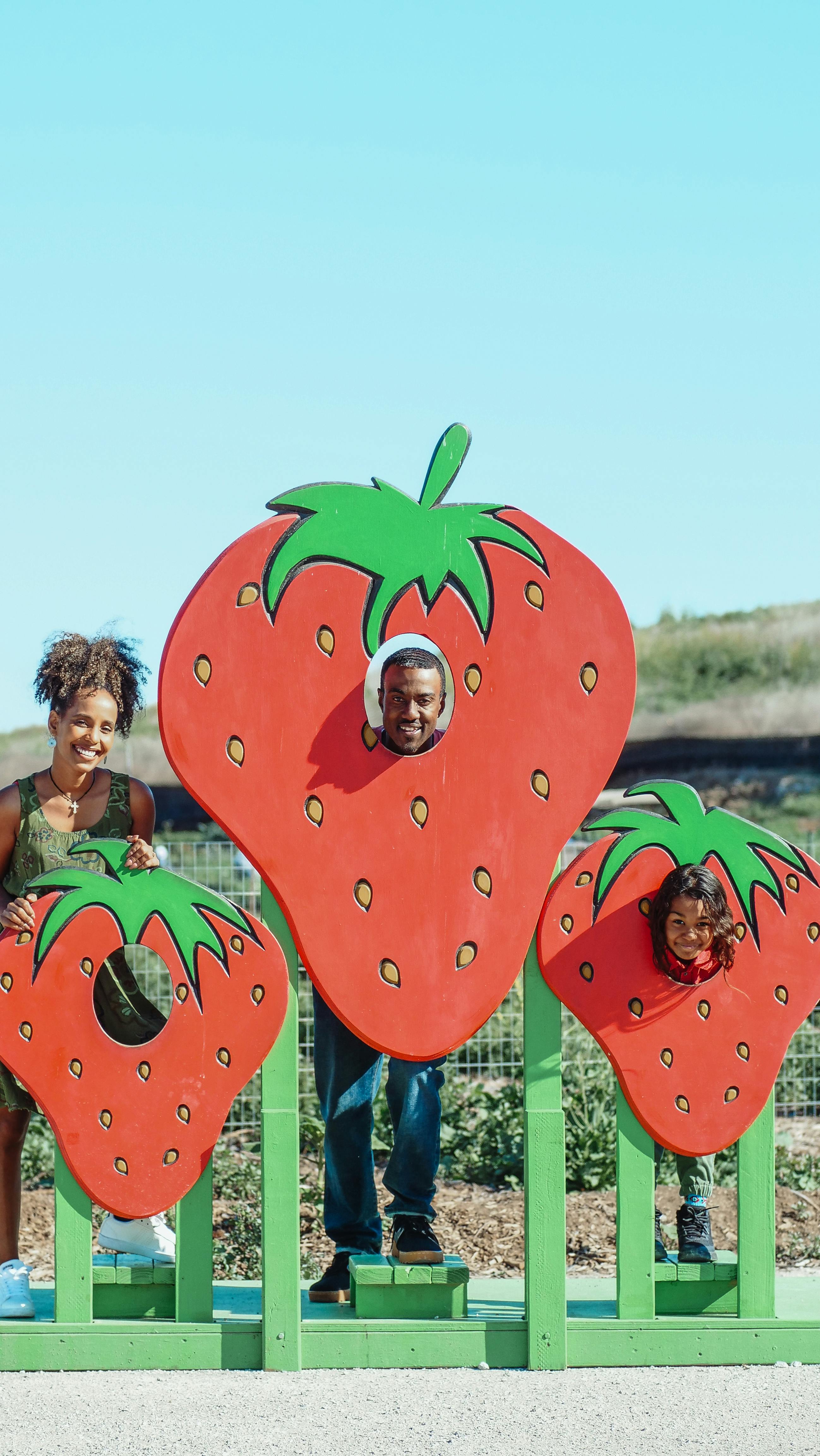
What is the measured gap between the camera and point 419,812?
364 centimetres

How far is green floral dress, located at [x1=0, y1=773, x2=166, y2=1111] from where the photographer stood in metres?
3.72

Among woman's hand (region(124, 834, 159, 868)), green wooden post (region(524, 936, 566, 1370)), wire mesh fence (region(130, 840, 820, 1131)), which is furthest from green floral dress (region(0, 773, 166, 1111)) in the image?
wire mesh fence (region(130, 840, 820, 1131))

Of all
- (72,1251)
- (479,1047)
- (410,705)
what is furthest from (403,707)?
(479,1047)

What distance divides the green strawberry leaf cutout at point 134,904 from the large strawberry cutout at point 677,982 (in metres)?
0.85

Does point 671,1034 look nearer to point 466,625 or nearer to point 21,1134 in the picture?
point 466,625

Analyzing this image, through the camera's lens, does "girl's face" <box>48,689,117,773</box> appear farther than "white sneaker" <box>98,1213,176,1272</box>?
No

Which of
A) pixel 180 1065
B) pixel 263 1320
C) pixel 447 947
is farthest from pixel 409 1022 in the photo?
pixel 263 1320

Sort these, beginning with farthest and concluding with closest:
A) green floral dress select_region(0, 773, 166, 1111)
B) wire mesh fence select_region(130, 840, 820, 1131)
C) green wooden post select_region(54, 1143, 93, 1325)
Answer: wire mesh fence select_region(130, 840, 820, 1131), green floral dress select_region(0, 773, 166, 1111), green wooden post select_region(54, 1143, 93, 1325)

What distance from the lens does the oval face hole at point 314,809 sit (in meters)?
3.60

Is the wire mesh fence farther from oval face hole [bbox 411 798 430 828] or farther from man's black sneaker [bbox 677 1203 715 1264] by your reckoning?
oval face hole [bbox 411 798 430 828]

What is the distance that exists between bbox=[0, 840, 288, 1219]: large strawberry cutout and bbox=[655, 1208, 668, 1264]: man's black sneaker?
1.26 metres

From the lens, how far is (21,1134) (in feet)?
12.4

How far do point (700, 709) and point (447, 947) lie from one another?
2053 centimetres

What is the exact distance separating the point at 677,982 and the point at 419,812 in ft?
2.66
